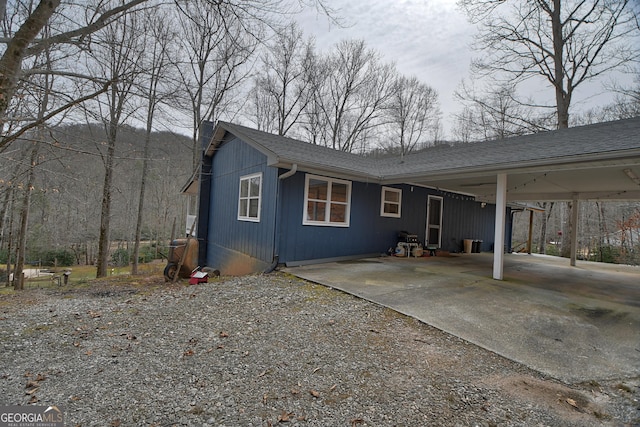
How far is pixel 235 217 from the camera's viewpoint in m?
9.02

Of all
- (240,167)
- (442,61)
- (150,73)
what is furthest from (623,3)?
(150,73)

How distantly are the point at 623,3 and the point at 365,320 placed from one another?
51.2 feet

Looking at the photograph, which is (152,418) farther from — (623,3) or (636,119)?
(623,3)

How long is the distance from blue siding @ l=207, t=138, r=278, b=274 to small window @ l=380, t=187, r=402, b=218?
357 cm

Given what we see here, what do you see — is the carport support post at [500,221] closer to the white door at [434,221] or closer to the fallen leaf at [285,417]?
the white door at [434,221]

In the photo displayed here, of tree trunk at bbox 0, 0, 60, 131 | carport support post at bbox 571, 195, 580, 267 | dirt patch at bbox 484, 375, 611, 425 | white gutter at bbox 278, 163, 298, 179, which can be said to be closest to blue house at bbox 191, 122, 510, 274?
white gutter at bbox 278, 163, 298, 179

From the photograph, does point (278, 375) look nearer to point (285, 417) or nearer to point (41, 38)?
point (285, 417)

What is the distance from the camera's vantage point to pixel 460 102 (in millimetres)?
16344

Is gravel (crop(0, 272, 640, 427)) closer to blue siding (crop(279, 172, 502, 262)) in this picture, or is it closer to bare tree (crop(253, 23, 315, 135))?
blue siding (crop(279, 172, 502, 262))

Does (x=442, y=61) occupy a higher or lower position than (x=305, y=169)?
higher

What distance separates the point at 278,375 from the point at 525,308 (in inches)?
152

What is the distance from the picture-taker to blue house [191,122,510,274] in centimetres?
700

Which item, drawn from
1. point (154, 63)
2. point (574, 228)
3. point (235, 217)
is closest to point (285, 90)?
point (235, 217)

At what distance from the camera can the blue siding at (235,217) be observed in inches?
284
